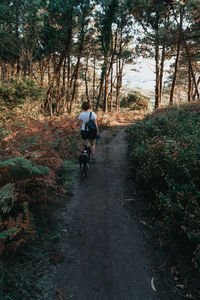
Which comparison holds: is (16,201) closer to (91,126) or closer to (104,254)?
(104,254)

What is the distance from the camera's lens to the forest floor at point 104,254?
2369mm

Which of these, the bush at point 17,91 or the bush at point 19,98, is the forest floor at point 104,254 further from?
the bush at point 17,91

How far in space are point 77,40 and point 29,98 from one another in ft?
34.2

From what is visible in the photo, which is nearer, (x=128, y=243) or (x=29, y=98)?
(x=128, y=243)

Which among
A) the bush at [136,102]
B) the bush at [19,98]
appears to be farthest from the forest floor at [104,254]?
the bush at [136,102]

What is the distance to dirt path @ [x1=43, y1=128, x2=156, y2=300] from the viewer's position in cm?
238

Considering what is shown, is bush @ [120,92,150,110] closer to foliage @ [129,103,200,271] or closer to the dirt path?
foliage @ [129,103,200,271]

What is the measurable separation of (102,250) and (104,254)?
88 millimetres

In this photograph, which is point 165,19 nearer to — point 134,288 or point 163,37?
point 163,37

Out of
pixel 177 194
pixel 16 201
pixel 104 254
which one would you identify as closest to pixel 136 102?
pixel 177 194

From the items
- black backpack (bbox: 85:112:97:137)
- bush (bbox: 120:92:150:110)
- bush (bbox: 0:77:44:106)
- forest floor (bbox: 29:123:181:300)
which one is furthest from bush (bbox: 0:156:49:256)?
bush (bbox: 120:92:150:110)

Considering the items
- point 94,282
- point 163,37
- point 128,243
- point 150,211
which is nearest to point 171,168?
point 150,211

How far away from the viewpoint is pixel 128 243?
3207mm

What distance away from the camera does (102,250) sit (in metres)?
3.01
